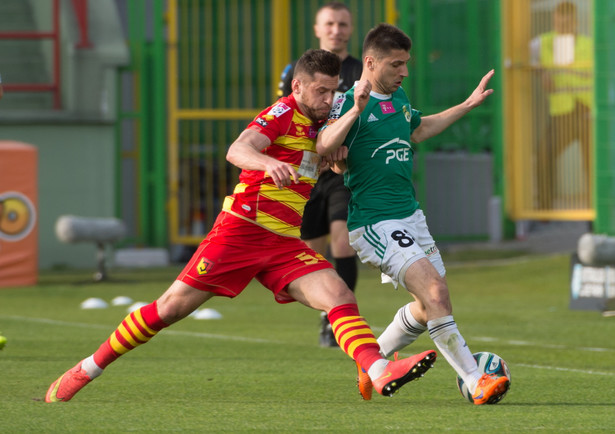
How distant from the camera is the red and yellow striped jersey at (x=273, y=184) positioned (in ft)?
18.1

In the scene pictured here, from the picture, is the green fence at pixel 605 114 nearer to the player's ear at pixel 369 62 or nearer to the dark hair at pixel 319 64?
the player's ear at pixel 369 62

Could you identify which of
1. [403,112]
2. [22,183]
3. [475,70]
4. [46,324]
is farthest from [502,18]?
[403,112]

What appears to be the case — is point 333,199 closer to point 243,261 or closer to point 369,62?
point 369,62

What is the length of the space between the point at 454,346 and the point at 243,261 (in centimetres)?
102

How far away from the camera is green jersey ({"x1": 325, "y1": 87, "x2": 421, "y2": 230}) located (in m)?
5.84

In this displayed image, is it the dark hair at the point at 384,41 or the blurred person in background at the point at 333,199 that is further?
the blurred person in background at the point at 333,199

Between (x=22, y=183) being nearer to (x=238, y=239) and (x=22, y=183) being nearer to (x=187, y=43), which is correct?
(x=187, y=43)

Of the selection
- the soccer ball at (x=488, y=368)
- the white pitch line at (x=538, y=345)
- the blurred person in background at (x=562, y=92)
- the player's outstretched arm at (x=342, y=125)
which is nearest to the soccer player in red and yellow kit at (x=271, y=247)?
the player's outstretched arm at (x=342, y=125)

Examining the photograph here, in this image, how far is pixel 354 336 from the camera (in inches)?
208

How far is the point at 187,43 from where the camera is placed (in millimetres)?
18172

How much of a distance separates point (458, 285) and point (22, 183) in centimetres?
505

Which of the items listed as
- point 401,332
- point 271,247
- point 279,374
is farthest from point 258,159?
point 279,374

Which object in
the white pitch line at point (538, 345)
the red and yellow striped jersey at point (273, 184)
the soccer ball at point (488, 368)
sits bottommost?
the white pitch line at point (538, 345)

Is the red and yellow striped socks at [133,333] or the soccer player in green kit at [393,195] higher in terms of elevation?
the soccer player in green kit at [393,195]
